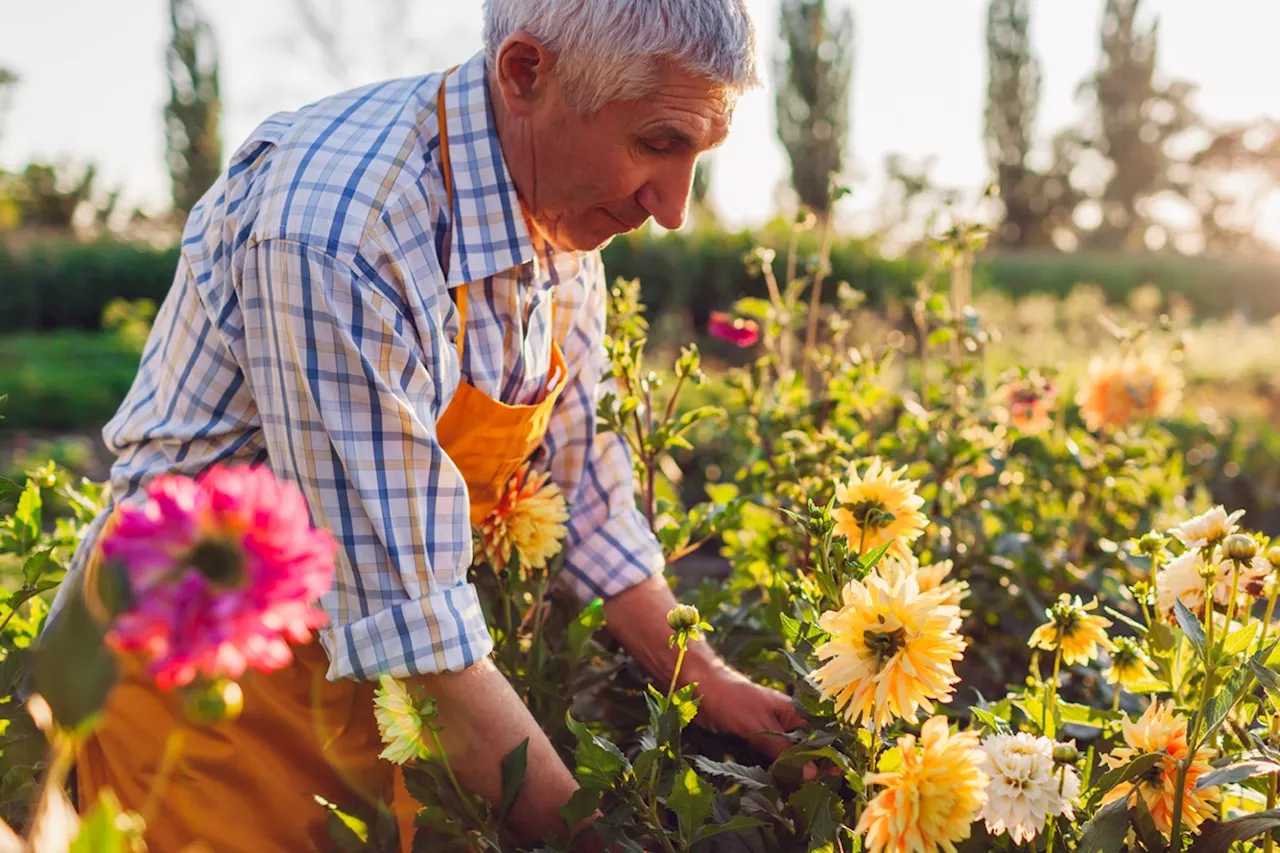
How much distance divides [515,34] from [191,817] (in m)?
1.00

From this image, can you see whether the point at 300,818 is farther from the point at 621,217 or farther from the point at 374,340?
the point at 621,217

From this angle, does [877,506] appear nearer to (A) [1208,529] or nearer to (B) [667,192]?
(A) [1208,529]

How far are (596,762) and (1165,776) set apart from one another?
1.80 feet

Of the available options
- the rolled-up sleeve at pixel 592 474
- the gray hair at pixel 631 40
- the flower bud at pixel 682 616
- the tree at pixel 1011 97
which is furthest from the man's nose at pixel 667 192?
the tree at pixel 1011 97

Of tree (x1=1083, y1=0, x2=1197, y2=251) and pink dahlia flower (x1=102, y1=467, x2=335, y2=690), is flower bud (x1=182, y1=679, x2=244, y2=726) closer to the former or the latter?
pink dahlia flower (x1=102, y1=467, x2=335, y2=690)

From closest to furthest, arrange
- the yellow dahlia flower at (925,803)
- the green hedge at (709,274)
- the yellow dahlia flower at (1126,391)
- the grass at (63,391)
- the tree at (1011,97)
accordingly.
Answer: the yellow dahlia flower at (925,803), the yellow dahlia flower at (1126,391), the grass at (63,391), the green hedge at (709,274), the tree at (1011,97)

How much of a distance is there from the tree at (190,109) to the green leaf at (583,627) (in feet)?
77.8

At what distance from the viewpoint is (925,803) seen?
87 centimetres

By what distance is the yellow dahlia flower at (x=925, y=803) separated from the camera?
0.86 meters

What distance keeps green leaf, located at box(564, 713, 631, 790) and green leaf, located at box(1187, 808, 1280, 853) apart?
0.55m

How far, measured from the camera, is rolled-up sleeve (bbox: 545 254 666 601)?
1639 mm

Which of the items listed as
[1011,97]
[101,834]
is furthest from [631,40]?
[1011,97]

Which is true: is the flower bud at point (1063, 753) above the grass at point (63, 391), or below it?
above

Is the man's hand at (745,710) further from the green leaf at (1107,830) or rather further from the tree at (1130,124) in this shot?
the tree at (1130,124)
